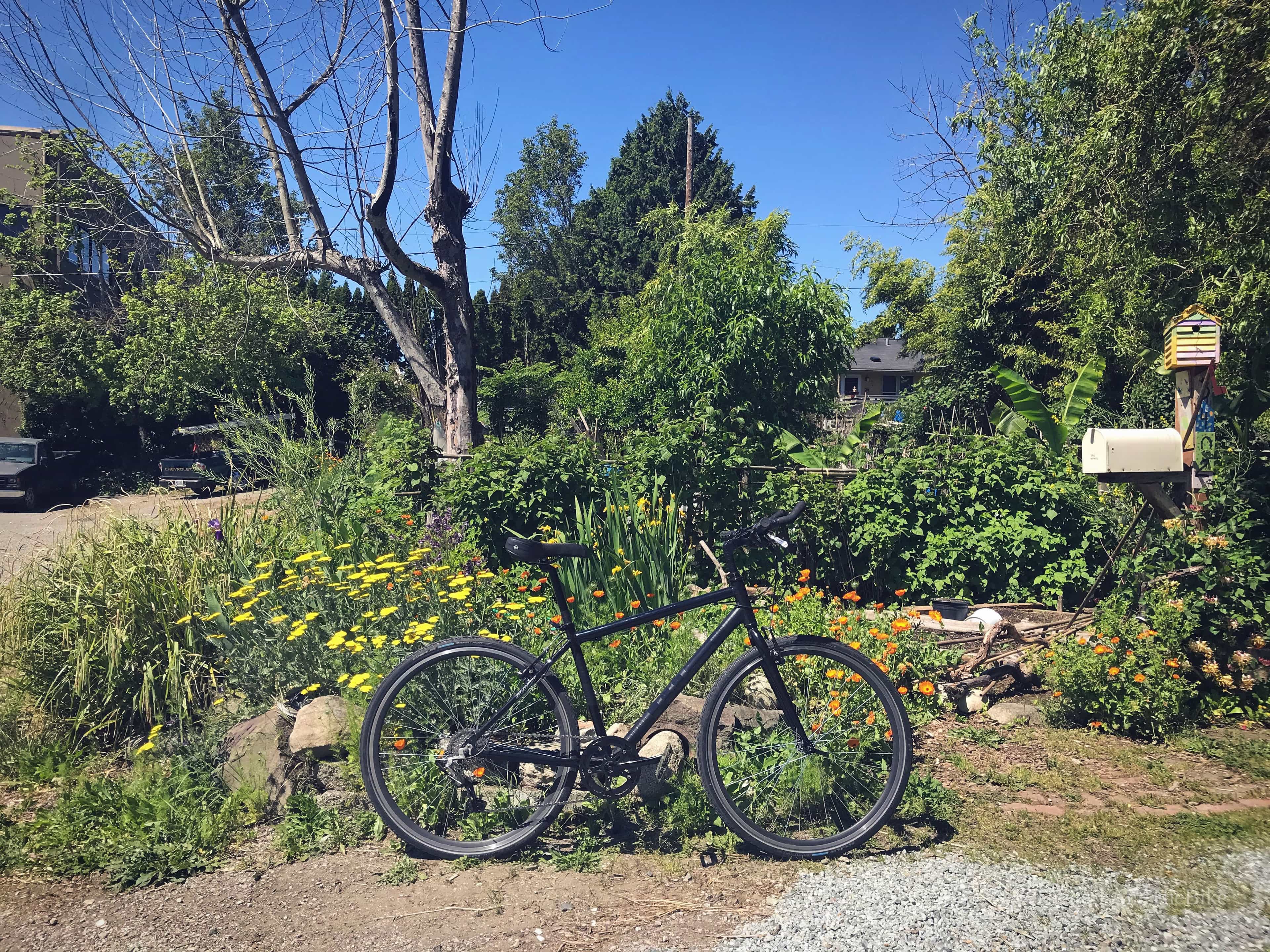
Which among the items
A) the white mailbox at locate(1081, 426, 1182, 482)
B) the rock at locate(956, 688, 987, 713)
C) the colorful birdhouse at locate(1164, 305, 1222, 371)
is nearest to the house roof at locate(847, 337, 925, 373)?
the colorful birdhouse at locate(1164, 305, 1222, 371)

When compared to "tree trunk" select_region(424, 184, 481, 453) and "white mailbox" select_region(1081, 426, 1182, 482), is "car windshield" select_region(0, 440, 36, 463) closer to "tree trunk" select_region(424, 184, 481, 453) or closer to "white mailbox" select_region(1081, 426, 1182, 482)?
"tree trunk" select_region(424, 184, 481, 453)

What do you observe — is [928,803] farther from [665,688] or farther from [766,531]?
[766,531]

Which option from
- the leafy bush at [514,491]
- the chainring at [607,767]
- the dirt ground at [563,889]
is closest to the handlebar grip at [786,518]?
the chainring at [607,767]

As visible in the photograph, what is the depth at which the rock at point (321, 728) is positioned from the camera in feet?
12.3

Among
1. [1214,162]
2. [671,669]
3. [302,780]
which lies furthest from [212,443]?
[1214,162]

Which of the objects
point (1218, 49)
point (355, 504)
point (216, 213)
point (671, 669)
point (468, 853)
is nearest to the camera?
point (468, 853)

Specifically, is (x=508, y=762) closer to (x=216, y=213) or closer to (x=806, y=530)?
(x=806, y=530)

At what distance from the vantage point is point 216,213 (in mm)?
10883

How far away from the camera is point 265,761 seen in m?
3.74

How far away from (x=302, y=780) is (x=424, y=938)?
1247 millimetres

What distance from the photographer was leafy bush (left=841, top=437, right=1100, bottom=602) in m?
6.70

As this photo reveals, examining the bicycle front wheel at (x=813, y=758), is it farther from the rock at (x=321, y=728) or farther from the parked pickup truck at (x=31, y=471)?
the parked pickup truck at (x=31, y=471)

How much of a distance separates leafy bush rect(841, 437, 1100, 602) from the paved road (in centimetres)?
499

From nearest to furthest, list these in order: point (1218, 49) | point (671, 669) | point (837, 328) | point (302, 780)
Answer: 1. point (302, 780)
2. point (671, 669)
3. point (1218, 49)
4. point (837, 328)
